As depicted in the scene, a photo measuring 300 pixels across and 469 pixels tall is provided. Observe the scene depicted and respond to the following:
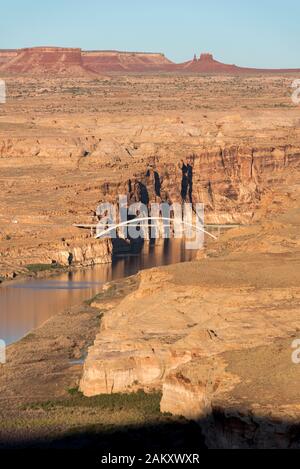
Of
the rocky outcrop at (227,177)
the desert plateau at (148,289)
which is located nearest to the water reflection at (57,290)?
the desert plateau at (148,289)

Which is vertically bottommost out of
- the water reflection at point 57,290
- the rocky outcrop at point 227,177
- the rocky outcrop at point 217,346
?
the rocky outcrop at point 227,177

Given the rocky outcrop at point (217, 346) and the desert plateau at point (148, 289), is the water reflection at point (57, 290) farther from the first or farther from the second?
the rocky outcrop at point (217, 346)

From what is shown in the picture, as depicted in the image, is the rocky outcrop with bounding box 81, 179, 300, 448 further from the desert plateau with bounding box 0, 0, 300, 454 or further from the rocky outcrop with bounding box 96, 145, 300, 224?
the rocky outcrop with bounding box 96, 145, 300, 224

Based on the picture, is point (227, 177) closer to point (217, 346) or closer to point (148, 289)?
point (148, 289)

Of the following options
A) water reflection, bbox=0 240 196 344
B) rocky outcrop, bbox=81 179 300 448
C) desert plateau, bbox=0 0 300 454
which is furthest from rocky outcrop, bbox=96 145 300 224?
rocky outcrop, bbox=81 179 300 448

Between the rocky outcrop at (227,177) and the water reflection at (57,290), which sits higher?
the water reflection at (57,290)

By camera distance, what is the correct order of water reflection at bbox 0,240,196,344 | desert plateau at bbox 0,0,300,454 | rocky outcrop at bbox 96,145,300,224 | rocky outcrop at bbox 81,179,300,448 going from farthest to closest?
rocky outcrop at bbox 96,145,300,224, water reflection at bbox 0,240,196,344, desert plateau at bbox 0,0,300,454, rocky outcrop at bbox 81,179,300,448

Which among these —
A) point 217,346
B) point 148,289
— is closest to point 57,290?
point 148,289

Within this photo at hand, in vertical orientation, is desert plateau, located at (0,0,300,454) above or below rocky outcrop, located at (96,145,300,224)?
above
